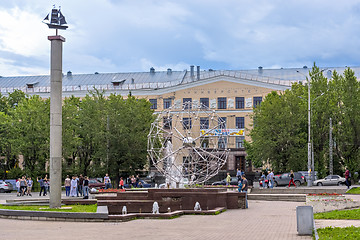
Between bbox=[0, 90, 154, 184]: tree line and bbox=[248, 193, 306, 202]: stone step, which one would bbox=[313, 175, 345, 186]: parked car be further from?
bbox=[0, 90, 154, 184]: tree line

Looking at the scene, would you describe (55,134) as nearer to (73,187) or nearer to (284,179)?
(73,187)

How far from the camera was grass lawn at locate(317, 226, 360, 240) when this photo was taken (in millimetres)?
13203

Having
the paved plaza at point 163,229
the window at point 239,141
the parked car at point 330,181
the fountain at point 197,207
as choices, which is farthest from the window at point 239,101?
the paved plaza at point 163,229

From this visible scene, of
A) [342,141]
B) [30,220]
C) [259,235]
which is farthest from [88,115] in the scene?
[259,235]

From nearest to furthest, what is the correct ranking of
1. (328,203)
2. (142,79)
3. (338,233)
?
(338,233) → (328,203) → (142,79)

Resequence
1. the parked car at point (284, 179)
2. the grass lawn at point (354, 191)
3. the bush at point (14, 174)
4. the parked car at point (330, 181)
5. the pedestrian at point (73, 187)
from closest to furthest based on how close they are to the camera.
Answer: the grass lawn at point (354, 191), the pedestrian at point (73, 187), the parked car at point (284, 179), the parked car at point (330, 181), the bush at point (14, 174)

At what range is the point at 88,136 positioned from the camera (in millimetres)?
55406

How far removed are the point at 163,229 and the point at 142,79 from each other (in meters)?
59.8

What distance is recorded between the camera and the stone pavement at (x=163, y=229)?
48.3 ft

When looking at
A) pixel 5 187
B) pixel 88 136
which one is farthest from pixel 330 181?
pixel 5 187

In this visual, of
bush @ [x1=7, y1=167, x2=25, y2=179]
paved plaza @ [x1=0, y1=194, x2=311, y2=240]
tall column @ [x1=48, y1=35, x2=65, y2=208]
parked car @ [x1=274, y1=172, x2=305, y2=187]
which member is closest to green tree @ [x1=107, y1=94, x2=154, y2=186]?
bush @ [x1=7, y1=167, x2=25, y2=179]

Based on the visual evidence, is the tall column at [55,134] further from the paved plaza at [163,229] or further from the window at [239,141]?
the window at [239,141]

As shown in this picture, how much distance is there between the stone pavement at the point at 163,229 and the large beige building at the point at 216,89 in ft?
138

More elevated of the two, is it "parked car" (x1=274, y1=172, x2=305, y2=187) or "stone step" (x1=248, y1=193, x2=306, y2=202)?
"parked car" (x1=274, y1=172, x2=305, y2=187)
